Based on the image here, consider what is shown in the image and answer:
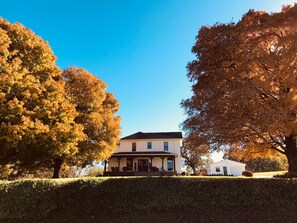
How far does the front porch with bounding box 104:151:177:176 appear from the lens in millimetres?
32188

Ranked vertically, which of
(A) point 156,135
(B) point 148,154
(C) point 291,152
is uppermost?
(A) point 156,135

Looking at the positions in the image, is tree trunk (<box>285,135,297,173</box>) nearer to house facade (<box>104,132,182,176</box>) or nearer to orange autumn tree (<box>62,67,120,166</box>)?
orange autumn tree (<box>62,67,120,166</box>)

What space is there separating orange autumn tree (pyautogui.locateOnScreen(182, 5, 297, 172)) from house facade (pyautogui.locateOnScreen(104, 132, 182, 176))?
70.4ft

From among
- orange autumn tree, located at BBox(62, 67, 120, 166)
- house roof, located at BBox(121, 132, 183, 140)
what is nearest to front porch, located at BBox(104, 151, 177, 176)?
house roof, located at BBox(121, 132, 183, 140)

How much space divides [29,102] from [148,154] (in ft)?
74.7

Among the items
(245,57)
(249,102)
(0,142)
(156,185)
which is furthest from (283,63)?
(0,142)

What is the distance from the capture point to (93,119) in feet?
64.7

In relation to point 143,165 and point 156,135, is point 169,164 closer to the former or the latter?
point 143,165

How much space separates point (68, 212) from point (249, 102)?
31.9 feet

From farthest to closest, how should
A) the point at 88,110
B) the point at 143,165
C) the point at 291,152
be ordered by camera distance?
1. the point at 143,165
2. the point at 88,110
3. the point at 291,152

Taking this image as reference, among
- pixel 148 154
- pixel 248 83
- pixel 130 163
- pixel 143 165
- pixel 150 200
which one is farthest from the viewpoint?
pixel 130 163

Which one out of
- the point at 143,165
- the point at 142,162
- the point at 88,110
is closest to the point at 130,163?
the point at 142,162

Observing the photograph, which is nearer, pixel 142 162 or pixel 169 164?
pixel 169 164

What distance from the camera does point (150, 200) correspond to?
371 inches
